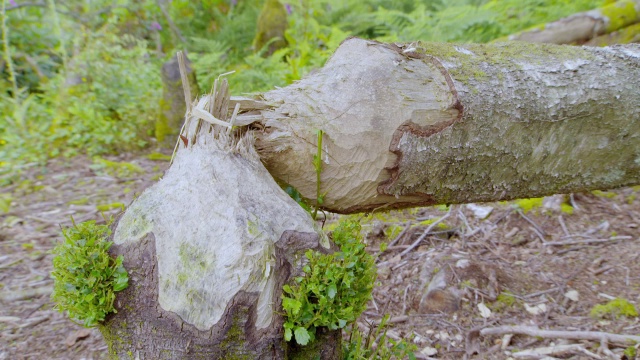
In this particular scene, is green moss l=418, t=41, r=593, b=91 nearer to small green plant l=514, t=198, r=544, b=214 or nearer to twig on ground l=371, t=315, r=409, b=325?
twig on ground l=371, t=315, r=409, b=325

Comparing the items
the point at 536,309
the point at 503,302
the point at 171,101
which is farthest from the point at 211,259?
the point at 171,101

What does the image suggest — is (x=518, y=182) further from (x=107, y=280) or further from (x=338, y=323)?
(x=107, y=280)

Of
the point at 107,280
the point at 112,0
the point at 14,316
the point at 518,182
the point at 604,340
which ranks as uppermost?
the point at 112,0

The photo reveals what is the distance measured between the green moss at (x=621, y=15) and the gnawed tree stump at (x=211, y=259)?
5.52m

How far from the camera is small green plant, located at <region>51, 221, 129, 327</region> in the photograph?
1.41 metres

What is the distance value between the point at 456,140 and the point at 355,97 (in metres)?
0.42

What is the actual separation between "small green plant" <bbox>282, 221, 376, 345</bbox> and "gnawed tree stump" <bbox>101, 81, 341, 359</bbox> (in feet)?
0.14

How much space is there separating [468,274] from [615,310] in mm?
817

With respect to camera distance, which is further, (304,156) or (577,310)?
(577,310)

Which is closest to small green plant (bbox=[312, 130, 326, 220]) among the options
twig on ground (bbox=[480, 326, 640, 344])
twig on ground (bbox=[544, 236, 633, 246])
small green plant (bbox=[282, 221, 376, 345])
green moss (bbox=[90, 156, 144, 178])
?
small green plant (bbox=[282, 221, 376, 345])

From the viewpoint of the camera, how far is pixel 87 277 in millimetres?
1419

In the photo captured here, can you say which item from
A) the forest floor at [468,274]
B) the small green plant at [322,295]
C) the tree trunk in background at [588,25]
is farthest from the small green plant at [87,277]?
the tree trunk in background at [588,25]

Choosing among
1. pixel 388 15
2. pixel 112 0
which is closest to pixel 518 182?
pixel 388 15

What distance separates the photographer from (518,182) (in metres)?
1.92
